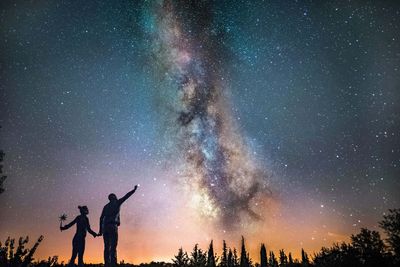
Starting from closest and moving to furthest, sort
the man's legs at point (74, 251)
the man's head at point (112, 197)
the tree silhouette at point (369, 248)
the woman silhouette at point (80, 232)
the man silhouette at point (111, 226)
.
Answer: the man's legs at point (74, 251) < the man silhouette at point (111, 226) < the woman silhouette at point (80, 232) < the man's head at point (112, 197) < the tree silhouette at point (369, 248)

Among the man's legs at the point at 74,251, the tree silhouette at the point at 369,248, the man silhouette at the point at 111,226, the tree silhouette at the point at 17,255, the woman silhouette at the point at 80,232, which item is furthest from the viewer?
the tree silhouette at the point at 369,248

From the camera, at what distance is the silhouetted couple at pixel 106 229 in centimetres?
→ 998

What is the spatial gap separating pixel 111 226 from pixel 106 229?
204mm

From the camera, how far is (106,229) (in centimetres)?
1019

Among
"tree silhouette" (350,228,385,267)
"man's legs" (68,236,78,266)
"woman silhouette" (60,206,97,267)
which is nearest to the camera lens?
"man's legs" (68,236,78,266)

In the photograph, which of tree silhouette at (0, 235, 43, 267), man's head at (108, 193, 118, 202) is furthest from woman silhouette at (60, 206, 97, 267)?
tree silhouette at (0, 235, 43, 267)

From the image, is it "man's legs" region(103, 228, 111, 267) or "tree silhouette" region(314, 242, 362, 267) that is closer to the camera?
"man's legs" region(103, 228, 111, 267)

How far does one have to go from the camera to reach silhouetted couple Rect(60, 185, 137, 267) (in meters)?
9.98

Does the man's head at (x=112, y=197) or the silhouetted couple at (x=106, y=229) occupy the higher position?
the man's head at (x=112, y=197)

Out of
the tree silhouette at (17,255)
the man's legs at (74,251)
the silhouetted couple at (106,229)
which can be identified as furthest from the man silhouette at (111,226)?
the tree silhouette at (17,255)

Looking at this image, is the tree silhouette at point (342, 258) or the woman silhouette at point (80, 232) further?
the tree silhouette at point (342, 258)

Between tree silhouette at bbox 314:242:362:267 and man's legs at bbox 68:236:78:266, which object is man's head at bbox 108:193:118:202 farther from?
tree silhouette at bbox 314:242:362:267

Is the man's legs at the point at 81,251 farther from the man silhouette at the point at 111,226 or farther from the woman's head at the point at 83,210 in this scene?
the woman's head at the point at 83,210

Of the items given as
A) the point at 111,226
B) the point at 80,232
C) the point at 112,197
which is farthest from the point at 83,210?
the point at 111,226
